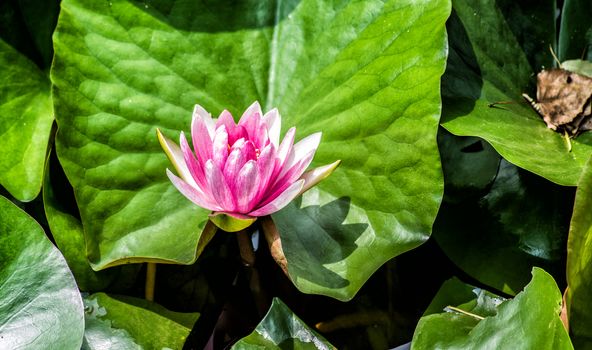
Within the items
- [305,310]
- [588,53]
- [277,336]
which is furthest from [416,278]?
[588,53]

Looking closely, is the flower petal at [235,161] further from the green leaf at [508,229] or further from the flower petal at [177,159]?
the green leaf at [508,229]

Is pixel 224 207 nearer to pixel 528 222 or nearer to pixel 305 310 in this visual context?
pixel 305 310

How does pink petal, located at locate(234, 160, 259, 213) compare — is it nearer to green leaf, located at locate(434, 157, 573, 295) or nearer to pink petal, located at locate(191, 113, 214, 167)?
pink petal, located at locate(191, 113, 214, 167)

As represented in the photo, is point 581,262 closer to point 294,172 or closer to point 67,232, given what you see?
point 294,172

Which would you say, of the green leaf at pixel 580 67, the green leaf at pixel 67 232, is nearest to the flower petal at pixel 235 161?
the green leaf at pixel 67 232

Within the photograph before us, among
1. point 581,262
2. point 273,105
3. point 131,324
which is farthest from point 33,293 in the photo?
point 581,262
